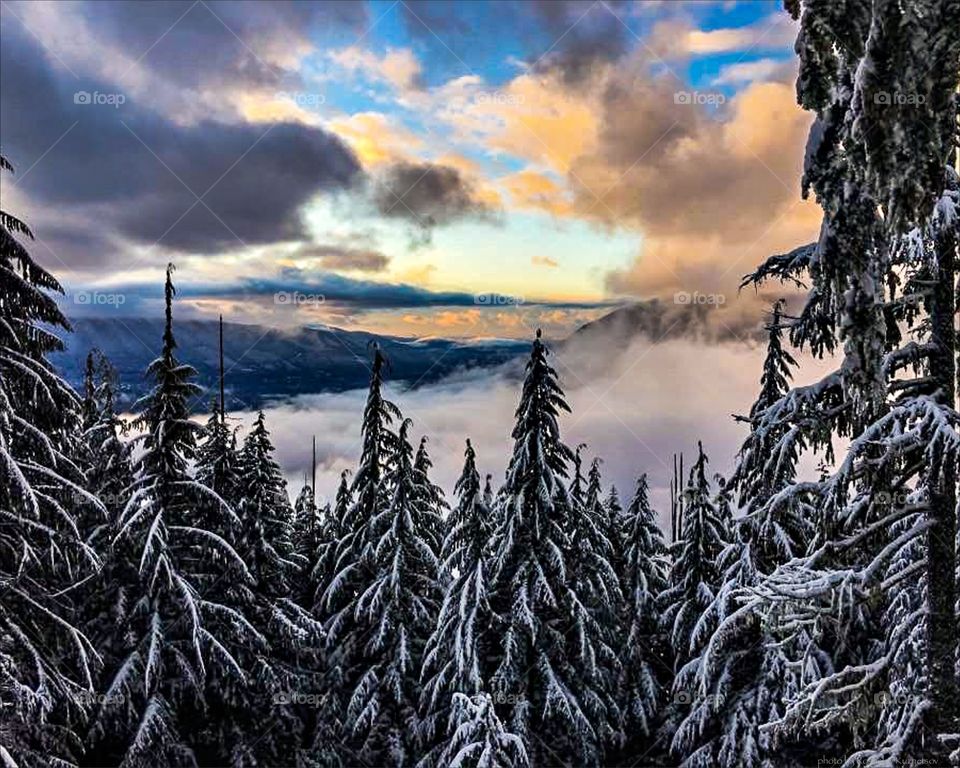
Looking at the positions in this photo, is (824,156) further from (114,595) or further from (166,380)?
(114,595)

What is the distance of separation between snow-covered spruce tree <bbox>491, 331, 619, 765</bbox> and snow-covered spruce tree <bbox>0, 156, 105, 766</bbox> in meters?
9.62

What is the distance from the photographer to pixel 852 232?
6215mm

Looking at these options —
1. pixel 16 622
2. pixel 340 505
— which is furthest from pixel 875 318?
pixel 340 505

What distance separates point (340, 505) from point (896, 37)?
82.3 ft

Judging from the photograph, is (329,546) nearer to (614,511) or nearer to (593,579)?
(593,579)

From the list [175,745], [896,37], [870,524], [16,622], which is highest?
[896,37]

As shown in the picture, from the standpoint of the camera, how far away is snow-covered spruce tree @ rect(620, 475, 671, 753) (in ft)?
85.0

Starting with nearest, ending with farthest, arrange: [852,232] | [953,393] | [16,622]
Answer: [852,232] < [953,393] < [16,622]

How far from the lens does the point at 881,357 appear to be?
252 inches

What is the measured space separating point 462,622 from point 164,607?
23.0 ft

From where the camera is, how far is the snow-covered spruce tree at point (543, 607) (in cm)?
1841

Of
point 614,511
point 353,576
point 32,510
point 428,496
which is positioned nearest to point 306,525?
point 614,511

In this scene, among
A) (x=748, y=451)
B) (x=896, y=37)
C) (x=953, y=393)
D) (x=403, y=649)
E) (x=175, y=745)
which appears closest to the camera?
(x=896, y=37)

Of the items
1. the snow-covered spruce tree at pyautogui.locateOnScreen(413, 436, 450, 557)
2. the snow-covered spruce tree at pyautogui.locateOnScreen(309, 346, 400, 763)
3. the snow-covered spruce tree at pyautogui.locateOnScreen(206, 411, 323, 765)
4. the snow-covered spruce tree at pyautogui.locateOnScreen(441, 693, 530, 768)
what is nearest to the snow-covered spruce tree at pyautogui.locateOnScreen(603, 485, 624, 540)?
the snow-covered spruce tree at pyautogui.locateOnScreen(413, 436, 450, 557)
